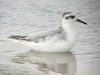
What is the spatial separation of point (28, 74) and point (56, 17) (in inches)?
37.1

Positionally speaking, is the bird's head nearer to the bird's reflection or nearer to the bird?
the bird

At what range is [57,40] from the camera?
2.50 metres

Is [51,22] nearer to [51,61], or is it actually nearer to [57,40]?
[57,40]

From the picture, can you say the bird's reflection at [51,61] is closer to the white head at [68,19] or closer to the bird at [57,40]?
the bird at [57,40]

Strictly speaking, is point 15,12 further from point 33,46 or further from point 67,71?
point 67,71

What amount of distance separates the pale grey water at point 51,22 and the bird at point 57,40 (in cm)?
6

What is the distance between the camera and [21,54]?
8.31ft

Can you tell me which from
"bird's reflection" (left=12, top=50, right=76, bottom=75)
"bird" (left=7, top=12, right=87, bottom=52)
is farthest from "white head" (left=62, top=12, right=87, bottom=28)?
"bird's reflection" (left=12, top=50, right=76, bottom=75)

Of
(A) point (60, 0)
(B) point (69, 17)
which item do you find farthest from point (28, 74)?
(A) point (60, 0)

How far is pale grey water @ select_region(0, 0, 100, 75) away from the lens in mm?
2504

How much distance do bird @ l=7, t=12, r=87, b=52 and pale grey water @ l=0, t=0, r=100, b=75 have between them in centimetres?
6

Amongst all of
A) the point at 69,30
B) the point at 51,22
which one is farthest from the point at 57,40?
the point at 51,22

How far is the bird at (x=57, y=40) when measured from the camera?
250 cm

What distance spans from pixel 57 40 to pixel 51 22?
1.52 feet
